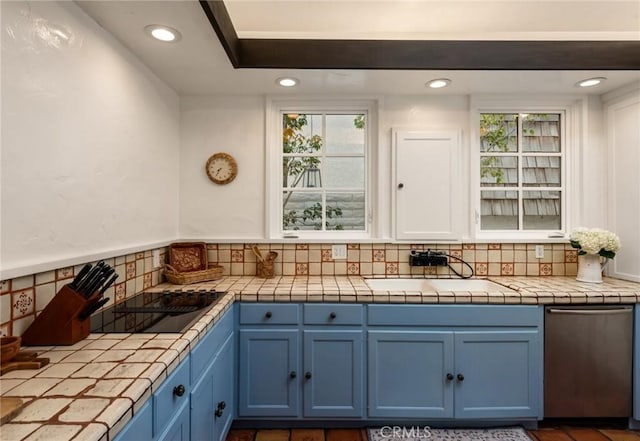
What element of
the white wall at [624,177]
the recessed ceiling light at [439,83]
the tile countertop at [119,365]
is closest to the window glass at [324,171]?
the recessed ceiling light at [439,83]

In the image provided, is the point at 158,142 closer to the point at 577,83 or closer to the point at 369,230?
the point at 369,230

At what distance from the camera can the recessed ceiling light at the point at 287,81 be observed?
2.08 meters

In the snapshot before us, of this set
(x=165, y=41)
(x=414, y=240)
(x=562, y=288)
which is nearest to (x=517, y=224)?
(x=562, y=288)

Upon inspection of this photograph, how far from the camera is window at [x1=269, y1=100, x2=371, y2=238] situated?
2.47 m

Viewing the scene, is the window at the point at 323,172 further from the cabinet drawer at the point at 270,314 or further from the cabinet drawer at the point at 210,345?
the cabinet drawer at the point at 210,345

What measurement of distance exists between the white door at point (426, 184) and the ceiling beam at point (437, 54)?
1.89 feet

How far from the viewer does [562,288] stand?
1.95 meters

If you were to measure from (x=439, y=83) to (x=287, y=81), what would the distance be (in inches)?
40.6

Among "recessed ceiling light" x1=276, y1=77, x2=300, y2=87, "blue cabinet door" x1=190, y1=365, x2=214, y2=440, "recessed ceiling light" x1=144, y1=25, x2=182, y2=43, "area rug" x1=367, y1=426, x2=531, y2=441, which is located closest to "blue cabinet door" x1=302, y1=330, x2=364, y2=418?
"area rug" x1=367, y1=426, x2=531, y2=441

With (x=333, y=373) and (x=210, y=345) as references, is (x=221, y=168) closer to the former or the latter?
(x=210, y=345)

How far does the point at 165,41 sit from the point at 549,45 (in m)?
2.16

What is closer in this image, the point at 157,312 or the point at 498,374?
the point at 157,312

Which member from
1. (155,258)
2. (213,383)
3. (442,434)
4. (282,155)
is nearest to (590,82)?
(282,155)

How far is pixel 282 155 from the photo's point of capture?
247 centimetres
